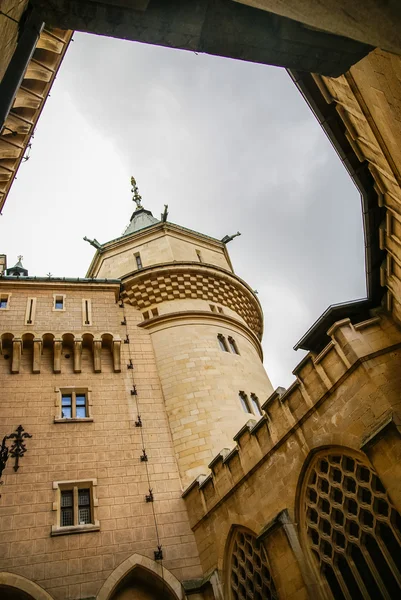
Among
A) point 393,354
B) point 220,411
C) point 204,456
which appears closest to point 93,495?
point 204,456

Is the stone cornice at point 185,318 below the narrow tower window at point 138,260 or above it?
below

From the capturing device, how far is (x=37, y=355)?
14.2 m

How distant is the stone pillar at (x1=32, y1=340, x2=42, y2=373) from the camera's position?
1401 centimetres

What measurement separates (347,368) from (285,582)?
4.29m

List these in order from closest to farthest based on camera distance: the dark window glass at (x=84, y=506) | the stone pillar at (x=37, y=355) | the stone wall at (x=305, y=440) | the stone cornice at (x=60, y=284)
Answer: the stone wall at (x=305, y=440)
the dark window glass at (x=84, y=506)
the stone pillar at (x=37, y=355)
the stone cornice at (x=60, y=284)

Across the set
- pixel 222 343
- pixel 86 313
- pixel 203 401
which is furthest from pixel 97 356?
pixel 222 343

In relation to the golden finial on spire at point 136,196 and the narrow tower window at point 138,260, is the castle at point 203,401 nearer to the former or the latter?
the narrow tower window at point 138,260

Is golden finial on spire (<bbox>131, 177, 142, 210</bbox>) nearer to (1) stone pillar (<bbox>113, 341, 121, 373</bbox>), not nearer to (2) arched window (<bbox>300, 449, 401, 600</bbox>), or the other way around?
(1) stone pillar (<bbox>113, 341, 121, 373</bbox>)

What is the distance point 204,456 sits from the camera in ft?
42.3

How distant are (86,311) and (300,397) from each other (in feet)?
31.9

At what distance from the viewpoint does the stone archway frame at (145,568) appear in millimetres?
10164

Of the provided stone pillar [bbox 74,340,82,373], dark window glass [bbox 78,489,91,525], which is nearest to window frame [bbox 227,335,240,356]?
stone pillar [bbox 74,340,82,373]

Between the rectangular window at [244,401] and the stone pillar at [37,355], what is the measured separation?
22.2 ft

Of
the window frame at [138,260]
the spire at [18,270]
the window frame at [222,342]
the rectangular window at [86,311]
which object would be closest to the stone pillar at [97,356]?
the rectangular window at [86,311]
